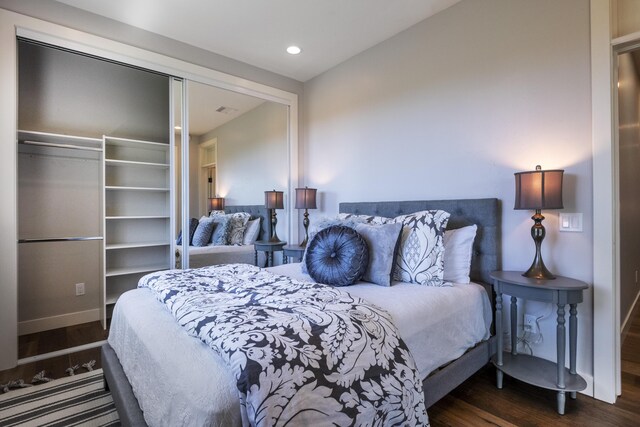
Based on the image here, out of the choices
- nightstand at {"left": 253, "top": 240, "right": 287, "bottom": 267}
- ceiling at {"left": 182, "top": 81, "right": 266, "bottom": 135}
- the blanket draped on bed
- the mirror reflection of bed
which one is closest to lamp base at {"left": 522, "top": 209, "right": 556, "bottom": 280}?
the blanket draped on bed

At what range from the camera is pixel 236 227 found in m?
3.43

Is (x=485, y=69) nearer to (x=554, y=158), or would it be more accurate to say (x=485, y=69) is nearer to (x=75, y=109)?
(x=554, y=158)

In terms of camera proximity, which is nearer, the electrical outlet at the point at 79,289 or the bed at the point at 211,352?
the bed at the point at 211,352

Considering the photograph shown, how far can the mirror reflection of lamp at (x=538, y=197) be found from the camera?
1.87 meters

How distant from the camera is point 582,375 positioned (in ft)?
6.42

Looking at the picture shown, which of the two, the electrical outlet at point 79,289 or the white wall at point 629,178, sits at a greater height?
the white wall at point 629,178

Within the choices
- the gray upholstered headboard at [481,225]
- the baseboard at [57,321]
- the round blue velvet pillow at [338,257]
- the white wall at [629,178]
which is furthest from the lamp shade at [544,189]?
the baseboard at [57,321]

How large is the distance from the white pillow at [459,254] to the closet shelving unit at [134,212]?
251 cm

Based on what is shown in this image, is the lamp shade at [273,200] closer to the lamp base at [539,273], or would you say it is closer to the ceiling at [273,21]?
the ceiling at [273,21]

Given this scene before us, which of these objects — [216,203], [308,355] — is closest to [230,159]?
[216,203]

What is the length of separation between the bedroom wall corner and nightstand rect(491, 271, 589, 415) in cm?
339

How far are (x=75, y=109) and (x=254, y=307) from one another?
8.82ft

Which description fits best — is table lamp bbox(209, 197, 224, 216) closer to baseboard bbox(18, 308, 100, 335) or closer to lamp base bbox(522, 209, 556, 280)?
baseboard bbox(18, 308, 100, 335)

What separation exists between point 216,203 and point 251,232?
0.53 m
